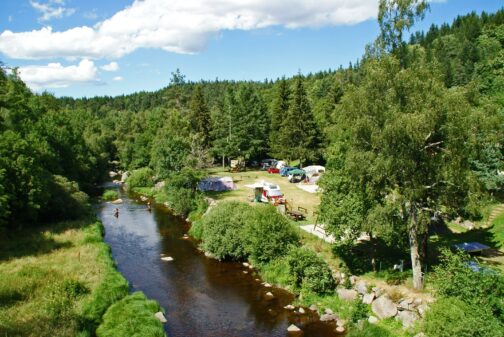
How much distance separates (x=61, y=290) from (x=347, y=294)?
17323 mm

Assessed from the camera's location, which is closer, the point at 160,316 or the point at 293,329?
the point at 293,329

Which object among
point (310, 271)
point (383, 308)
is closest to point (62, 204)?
point (310, 271)

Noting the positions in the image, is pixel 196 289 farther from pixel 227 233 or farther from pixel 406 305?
pixel 406 305

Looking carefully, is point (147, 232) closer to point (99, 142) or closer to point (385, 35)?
point (385, 35)

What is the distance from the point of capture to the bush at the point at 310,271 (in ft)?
84.7

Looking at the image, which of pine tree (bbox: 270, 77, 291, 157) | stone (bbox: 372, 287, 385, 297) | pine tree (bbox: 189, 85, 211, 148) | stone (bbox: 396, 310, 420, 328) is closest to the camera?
stone (bbox: 396, 310, 420, 328)

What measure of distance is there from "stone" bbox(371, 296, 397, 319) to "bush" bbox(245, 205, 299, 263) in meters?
8.58

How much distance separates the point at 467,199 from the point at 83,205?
124 ft

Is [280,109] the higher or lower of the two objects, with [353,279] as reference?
higher

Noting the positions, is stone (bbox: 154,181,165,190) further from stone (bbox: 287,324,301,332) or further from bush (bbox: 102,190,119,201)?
stone (bbox: 287,324,301,332)

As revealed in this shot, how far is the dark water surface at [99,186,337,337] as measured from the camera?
2308cm

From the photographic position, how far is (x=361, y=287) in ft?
81.3

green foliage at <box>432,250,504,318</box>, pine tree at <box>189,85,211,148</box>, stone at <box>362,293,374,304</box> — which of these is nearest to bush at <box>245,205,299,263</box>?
stone at <box>362,293,374,304</box>

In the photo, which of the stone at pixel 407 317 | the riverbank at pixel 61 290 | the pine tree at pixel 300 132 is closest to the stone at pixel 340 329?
the stone at pixel 407 317
